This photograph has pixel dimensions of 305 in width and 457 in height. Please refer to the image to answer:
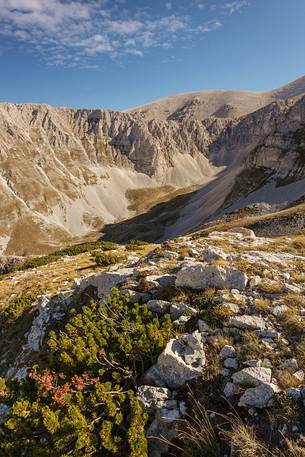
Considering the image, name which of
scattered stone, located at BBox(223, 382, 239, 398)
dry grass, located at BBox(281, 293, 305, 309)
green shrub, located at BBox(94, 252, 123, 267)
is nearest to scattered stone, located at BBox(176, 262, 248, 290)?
dry grass, located at BBox(281, 293, 305, 309)

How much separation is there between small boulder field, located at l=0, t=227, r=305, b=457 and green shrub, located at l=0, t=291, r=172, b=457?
0.08 ft

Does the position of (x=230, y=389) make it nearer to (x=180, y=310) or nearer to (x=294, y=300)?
(x=180, y=310)

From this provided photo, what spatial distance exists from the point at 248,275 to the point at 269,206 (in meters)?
65.9

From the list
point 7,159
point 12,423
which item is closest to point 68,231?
point 7,159

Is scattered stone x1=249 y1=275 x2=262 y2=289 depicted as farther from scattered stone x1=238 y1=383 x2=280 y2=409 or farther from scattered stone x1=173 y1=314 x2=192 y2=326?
scattered stone x1=238 y1=383 x2=280 y2=409

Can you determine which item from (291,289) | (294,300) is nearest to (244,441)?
(294,300)

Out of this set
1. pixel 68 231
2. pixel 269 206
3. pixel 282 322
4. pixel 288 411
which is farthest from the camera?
pixel 68 231

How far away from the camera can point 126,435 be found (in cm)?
678

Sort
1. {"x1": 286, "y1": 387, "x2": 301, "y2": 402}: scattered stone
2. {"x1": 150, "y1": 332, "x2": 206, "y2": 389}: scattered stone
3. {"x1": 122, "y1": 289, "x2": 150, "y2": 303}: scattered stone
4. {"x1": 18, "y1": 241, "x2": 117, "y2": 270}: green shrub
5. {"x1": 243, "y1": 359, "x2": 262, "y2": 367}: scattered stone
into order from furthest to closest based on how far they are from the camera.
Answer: {"x1": 18, "y1": 241, "x2": 117, "y2": 270}: green shrub, {"x1": 122, "y1": 289, "x2": 150, "y2": 303}: scattered stone, {"x1": 150, "y1": 332, "x2": 206, "y2": 389}: scattered stone, {"x1": 243, "y1": 359, "x2": 262, "y2": 367}: scattered stone, {"x1": 286, "y1": 387, "x2": 301, "y2": 402}: scattered stone

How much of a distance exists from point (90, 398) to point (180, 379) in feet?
6.62

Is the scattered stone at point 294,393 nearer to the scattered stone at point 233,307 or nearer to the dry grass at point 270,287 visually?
the scattered stone at point 233,307

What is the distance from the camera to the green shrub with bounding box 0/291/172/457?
6.51m

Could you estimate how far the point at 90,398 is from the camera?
7.18m

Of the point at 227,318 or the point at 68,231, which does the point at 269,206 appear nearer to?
the point at 227,318
